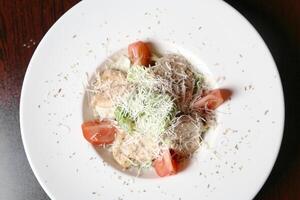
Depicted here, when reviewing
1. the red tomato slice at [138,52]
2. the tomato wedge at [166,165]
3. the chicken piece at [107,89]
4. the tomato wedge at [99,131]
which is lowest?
the tomato wedge at [166,165]

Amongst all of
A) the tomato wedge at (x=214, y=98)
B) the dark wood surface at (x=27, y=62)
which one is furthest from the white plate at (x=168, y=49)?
the dark wood surface at (x=27, y=62)

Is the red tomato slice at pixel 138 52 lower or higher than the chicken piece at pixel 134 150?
higher

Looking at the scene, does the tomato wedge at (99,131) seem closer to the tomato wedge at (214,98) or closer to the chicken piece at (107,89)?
the chicken piece at (107,89)

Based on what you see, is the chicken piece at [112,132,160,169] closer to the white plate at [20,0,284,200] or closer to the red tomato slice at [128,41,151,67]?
the white plate at [20,0,284,200]

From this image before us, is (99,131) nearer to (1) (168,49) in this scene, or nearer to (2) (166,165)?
(2) (166,165)

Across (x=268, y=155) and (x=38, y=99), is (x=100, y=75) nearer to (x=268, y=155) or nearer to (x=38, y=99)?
(x=38, y=99)

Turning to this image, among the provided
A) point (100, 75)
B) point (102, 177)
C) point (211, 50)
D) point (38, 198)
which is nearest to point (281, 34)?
point (211, 50)
